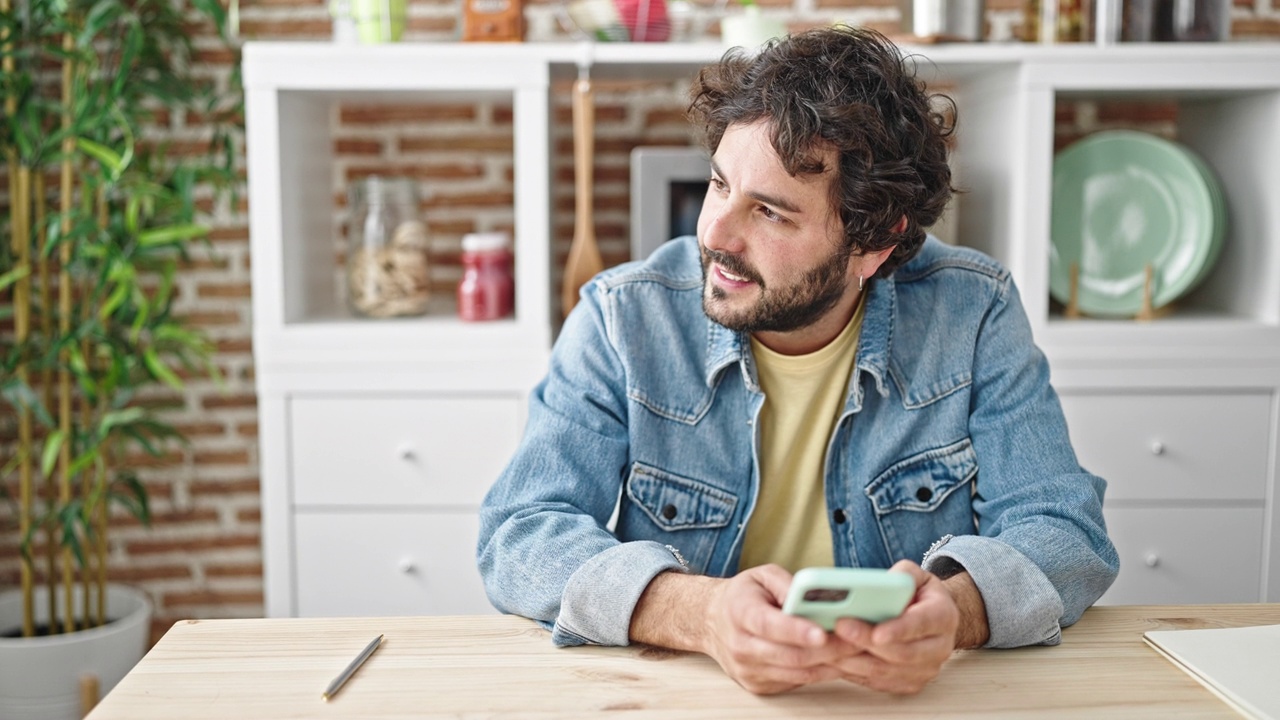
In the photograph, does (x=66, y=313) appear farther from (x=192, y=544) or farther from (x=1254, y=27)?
(x=1254, y=27)

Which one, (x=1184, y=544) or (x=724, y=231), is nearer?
(x=724, y=231)

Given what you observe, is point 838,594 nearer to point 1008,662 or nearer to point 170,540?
point 1008,662

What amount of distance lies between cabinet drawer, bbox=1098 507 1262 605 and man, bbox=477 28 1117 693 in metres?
1.01

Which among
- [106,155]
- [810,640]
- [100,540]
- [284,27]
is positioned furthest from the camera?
[284,27]

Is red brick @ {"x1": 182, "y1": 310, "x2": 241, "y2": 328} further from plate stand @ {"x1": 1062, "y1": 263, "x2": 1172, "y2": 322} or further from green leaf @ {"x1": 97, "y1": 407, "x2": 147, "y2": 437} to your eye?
plate stand @ {"x1": 1062, "y1": 263, "x2": 1172, "y2": 322}

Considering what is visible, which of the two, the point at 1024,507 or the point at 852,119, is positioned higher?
the point at 852,119

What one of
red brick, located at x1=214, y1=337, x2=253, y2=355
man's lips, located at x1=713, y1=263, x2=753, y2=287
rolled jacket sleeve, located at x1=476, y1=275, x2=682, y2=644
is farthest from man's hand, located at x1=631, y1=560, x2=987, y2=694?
red brick, located at x1=214, y1=337, x2=253, y2=355

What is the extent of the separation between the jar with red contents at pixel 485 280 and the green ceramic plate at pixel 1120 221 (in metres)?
1.13

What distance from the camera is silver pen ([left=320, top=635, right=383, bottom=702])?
0.92m

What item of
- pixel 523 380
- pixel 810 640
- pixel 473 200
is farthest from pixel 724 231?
pixel 473 200

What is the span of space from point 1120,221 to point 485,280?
131 centimetres

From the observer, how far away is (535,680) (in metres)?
0.96

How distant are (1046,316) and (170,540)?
2037 millimetres

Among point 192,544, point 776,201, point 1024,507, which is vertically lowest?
point 192,544
